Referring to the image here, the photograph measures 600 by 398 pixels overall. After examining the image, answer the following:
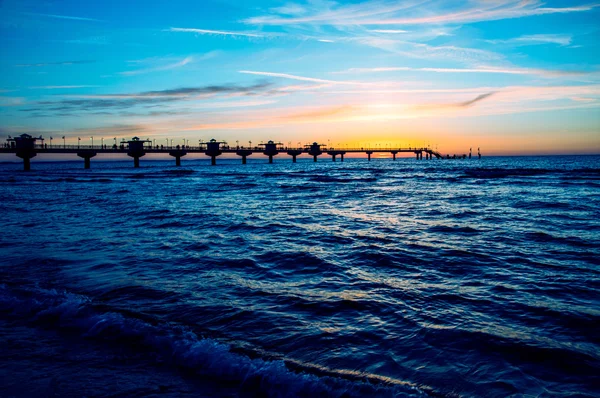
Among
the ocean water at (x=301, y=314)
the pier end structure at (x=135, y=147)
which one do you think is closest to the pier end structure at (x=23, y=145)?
the pier end structure at (x=135, y=147)

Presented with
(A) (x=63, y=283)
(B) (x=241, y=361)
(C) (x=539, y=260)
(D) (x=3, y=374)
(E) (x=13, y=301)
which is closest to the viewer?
(D) (x=3, y=374)

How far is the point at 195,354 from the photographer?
4402 mm

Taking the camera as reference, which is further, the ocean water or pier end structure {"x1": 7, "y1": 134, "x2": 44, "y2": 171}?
pier end structure {"x1": 7, "y1": 134, "x2": 44, "y2": 171}

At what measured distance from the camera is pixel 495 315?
221 inches

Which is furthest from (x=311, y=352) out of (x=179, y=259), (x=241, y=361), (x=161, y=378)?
(x=179, y=259)

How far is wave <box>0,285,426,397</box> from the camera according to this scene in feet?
12.4

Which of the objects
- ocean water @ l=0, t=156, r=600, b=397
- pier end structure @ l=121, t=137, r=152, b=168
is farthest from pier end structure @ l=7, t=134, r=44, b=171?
ocean water @ l=0, t=156, r=600, b=397

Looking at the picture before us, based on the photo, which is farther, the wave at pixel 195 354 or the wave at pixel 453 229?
the wave at pixel 453 229

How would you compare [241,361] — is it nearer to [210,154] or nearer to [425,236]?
[425,236]

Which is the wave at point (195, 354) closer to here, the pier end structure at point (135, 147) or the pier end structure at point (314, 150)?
the pier end structure at point (135, 147)

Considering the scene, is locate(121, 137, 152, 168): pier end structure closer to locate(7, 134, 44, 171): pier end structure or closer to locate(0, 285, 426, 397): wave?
locate(7, 134, 44, 171): pier end structure

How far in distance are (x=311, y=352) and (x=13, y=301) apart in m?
4.90

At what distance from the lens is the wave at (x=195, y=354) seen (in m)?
3.78

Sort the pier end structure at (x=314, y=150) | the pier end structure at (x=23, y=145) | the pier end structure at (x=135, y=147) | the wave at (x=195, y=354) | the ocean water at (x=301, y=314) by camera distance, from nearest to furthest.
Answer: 1. the wave at (x=195, y=354)
2. the ocean water at (x=301, y=314)
3. the pier end structure at (x=23, y=145)
4. the pier end structure at (x=135, y=147)
5. the pier end structure at (x=314, y=150)
